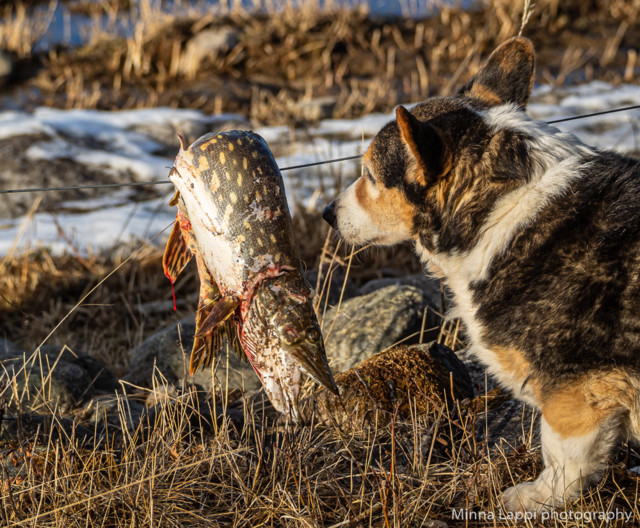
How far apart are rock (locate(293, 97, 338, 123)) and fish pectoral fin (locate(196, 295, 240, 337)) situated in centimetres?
755

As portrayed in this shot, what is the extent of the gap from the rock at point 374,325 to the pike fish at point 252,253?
1443 millimetres

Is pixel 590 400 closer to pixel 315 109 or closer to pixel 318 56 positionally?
pixel 315 109

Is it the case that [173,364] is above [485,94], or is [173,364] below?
below

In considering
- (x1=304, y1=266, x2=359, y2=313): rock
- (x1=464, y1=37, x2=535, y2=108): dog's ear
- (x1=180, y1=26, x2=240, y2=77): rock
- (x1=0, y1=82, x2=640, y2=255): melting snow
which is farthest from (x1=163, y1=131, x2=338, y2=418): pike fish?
(x1=180, y1=26, x2=240, y2=77): rock

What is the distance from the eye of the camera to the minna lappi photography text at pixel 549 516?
2711 millimetres

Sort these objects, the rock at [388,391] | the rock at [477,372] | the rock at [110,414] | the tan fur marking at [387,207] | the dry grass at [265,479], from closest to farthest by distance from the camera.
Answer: the dry grass at [265,479]
the tan fur marking at [387,207]
the rock at [388,391]
the rock at [110,414]
the rock at [477,372]

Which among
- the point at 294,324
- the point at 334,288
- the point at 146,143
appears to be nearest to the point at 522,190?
the point at 294,324

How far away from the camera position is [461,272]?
3.12 metres

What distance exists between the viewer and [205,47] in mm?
12453

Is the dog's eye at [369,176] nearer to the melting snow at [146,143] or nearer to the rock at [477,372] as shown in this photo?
the rock at [477,372]

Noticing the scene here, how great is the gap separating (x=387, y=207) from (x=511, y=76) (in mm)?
896

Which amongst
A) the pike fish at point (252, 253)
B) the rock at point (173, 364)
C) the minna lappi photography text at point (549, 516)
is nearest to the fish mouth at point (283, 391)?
the pike fish at point (252, 253)

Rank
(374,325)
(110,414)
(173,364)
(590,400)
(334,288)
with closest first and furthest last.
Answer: (590,400)
(110,414)
(374,325)
(173,364)
(334,288)

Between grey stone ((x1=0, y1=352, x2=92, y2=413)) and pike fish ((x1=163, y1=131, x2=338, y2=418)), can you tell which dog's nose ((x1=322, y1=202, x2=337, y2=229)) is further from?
grey stone ((x1=0, y1=352, x2=92, y2=413))
